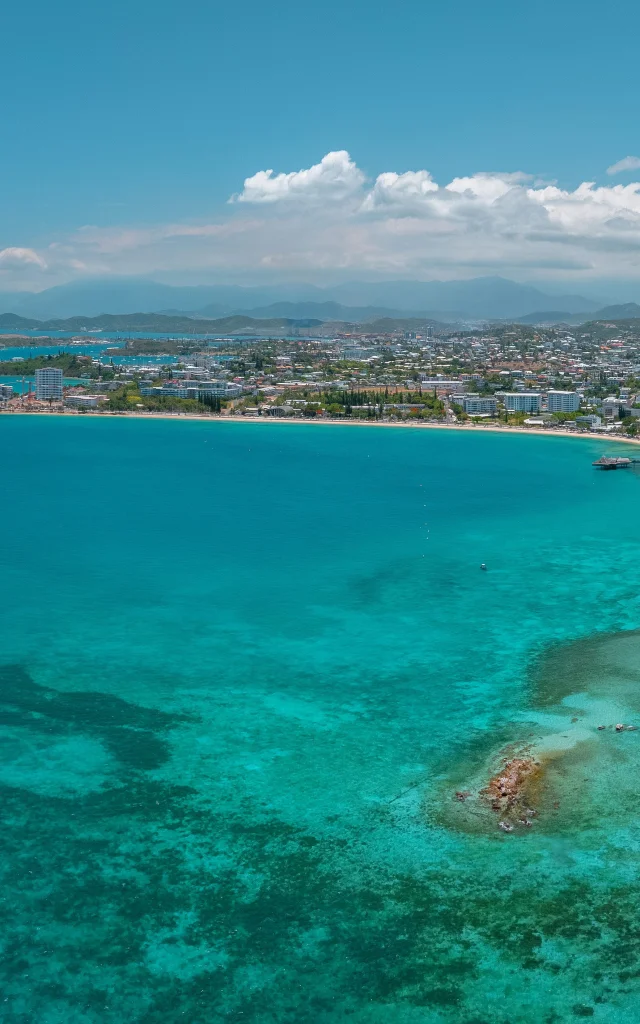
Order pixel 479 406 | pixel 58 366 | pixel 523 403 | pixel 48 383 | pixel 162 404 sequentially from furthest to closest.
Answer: pixel 58 366, pixel 48 383, pixel 162 404, pixel 523 403, pixel 479 406

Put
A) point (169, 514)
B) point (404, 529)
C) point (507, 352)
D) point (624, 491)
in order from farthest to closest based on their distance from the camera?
1. point (507, 352)
2. point (624, 491)
3. point (169, 514)
4. point (404, 529)

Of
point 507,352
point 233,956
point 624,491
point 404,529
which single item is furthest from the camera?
point 507,352

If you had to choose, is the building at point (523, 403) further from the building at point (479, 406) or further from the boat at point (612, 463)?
the boat at point (612, 463)

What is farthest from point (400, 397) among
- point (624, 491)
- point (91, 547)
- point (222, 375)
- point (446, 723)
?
point (446, 723)

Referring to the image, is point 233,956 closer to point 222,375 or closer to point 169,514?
point 169,514

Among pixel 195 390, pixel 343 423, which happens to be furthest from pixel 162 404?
pixel 343 423

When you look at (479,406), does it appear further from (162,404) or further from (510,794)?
(510,794)
